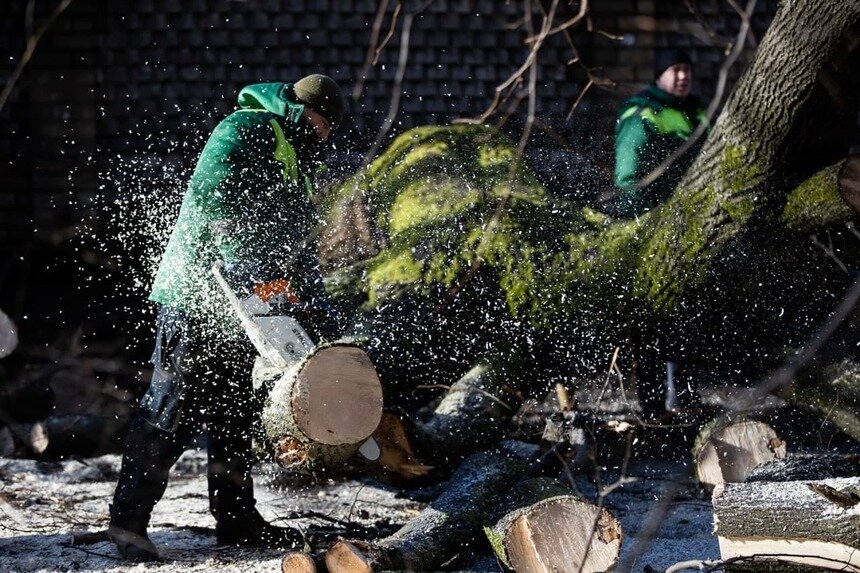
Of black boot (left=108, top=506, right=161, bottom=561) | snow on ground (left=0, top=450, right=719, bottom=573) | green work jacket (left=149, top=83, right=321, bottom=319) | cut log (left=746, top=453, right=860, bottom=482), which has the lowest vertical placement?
snow on ground (left=0, top=450, right=719, bottom=573)

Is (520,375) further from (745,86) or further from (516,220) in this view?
(745,86)

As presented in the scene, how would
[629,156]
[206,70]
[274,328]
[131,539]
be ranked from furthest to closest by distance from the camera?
[206,70] → [629,156] → [131,539] → [274,328]

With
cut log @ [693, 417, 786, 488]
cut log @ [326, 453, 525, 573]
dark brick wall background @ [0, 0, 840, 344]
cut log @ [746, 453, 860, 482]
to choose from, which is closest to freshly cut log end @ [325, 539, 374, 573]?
cut log @ [326, 453, 525, 573]

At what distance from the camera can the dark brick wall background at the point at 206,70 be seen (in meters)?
7.91

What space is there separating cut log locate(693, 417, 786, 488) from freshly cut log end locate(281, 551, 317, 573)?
1853 millimetres

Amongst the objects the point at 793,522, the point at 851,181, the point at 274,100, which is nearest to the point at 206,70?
the point at 274,100

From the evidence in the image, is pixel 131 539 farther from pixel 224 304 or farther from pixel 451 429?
pixel 451 429

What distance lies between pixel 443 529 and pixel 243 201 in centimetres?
148

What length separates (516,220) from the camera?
14.6 ft

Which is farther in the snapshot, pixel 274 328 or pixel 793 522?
pixel 274 328

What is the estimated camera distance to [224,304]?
387 centimetres

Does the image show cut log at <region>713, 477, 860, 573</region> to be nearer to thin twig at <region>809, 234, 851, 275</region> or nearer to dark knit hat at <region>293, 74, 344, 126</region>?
thin twig at <region>809, 234, 851, 275</region>

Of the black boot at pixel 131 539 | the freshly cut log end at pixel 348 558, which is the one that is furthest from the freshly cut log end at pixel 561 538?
the black boot at pixel 131 539

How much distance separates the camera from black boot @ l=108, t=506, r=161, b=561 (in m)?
3.85
